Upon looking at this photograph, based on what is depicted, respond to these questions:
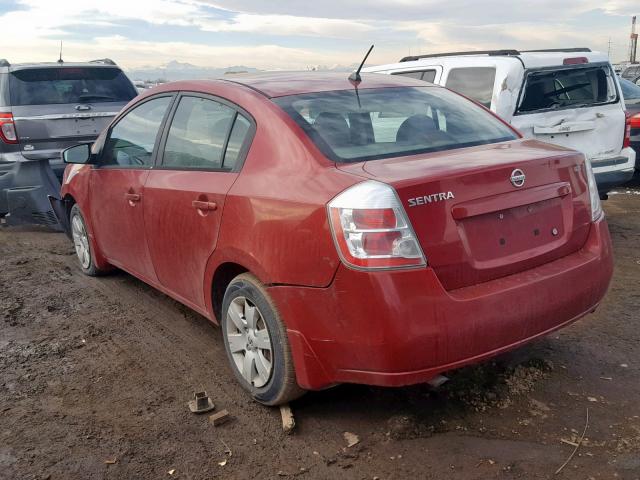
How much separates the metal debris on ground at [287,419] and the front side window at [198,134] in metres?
1.30

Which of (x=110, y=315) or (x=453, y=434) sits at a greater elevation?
(x=453, y=434)

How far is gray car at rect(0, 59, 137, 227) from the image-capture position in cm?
699

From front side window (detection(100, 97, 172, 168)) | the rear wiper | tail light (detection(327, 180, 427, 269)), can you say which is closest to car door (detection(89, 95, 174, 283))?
front side window (detection(100, 97, 172, 168))

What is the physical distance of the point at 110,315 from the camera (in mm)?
4766

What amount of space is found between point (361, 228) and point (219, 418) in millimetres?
1245

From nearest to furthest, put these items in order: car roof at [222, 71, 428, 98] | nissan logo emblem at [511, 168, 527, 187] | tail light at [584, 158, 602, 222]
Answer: nissan logo emblem at [511, 168, 527, 187] < tail light at [584, 158, 602, 222] < car roof at [222, 71, 428, 98]

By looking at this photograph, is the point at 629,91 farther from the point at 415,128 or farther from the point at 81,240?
the point at 81,240

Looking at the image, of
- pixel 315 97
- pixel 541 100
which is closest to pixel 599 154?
pixel 541 100

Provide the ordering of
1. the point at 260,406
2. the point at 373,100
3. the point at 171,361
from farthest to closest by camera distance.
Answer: the point at 171,361
the point at 373,100
the point at 260,406

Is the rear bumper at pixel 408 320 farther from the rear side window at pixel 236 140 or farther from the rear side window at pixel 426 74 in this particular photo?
the rear side window at pixel 426 74

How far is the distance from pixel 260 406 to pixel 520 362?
1.48 metres

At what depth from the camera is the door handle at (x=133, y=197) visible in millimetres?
4195

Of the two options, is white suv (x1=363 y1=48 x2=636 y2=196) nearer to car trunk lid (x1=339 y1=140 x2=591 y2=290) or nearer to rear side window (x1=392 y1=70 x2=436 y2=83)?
rear side window (x1=392 y1=70 x2=436 y2=83)

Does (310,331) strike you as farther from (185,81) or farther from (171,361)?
(185,81)
